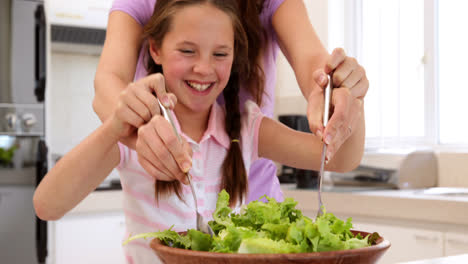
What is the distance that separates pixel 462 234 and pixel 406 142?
1108 mm

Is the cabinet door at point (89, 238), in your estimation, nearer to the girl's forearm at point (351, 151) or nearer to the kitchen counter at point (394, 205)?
the kitchen counter at point (394, 205)

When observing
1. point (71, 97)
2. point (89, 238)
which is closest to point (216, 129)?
point (89, 238)

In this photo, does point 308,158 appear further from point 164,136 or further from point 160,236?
point 160,236

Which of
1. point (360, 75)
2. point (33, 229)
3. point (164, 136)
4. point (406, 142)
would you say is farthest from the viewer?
point (406, 142)

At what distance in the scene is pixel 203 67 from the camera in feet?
3.85

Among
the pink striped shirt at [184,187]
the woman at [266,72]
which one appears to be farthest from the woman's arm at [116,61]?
the pink striped shirt at [184,187]

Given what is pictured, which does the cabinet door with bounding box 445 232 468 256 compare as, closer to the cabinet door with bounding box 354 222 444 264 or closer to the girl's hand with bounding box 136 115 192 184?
the cabinet door with bounding box 354 222 444 264

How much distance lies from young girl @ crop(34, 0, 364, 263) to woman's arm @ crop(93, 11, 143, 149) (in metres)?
0.05

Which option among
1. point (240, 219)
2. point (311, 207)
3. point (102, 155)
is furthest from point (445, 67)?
point (240, 219)

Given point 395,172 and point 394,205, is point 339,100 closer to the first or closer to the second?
point 394,205

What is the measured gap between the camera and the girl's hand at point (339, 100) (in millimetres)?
910

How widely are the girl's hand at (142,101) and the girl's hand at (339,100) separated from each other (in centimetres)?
25

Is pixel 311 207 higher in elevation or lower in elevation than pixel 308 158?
lower

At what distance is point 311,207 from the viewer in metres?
2.81
